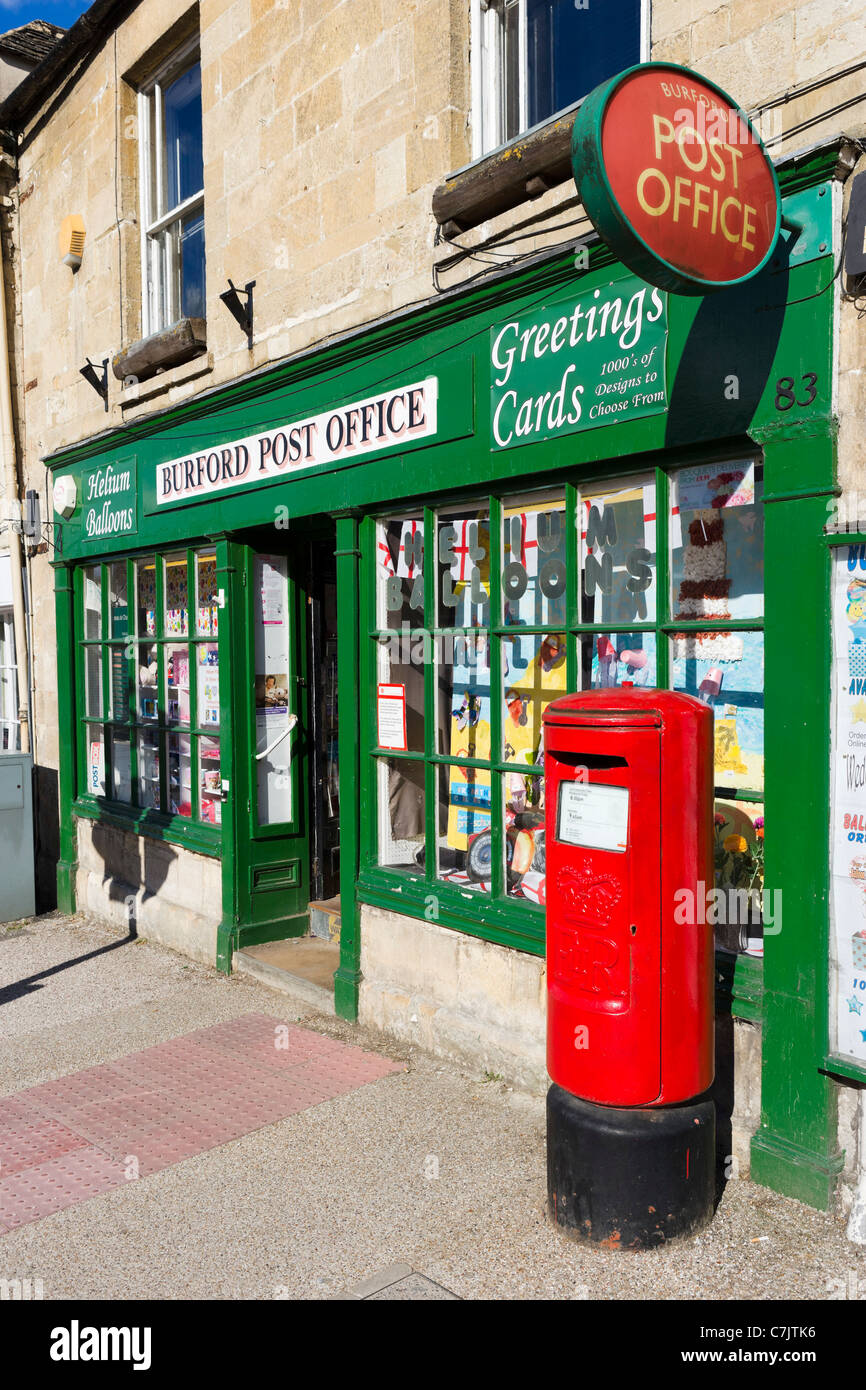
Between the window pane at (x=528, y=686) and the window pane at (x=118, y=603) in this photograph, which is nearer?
the window pane at (x=528, y=686)

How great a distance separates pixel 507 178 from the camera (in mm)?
4793

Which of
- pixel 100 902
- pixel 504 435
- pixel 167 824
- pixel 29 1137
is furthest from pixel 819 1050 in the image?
pixel 100 902

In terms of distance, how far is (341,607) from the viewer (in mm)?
5957

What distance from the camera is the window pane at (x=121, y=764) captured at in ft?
28.6

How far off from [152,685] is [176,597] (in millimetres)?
806

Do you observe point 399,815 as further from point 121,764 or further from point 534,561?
point 121,764

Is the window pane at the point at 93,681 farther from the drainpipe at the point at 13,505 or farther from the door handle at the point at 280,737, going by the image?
the door handle at the point at 280,737

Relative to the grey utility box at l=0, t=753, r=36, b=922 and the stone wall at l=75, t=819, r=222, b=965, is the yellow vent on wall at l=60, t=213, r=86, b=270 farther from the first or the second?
the stone wall at l=75, t=819, r=222, b=965

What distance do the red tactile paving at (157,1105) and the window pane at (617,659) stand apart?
221cm

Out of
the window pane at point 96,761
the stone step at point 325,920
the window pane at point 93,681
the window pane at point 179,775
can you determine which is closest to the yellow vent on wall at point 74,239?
the window pane at point 93,681

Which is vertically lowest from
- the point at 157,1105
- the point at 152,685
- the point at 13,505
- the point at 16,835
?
the point at 157,1105

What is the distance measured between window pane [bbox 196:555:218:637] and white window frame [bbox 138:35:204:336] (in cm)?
204

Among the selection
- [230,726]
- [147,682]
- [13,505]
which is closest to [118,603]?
[147,682]

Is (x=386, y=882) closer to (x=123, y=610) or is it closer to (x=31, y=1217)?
(x=31, y=1217)
